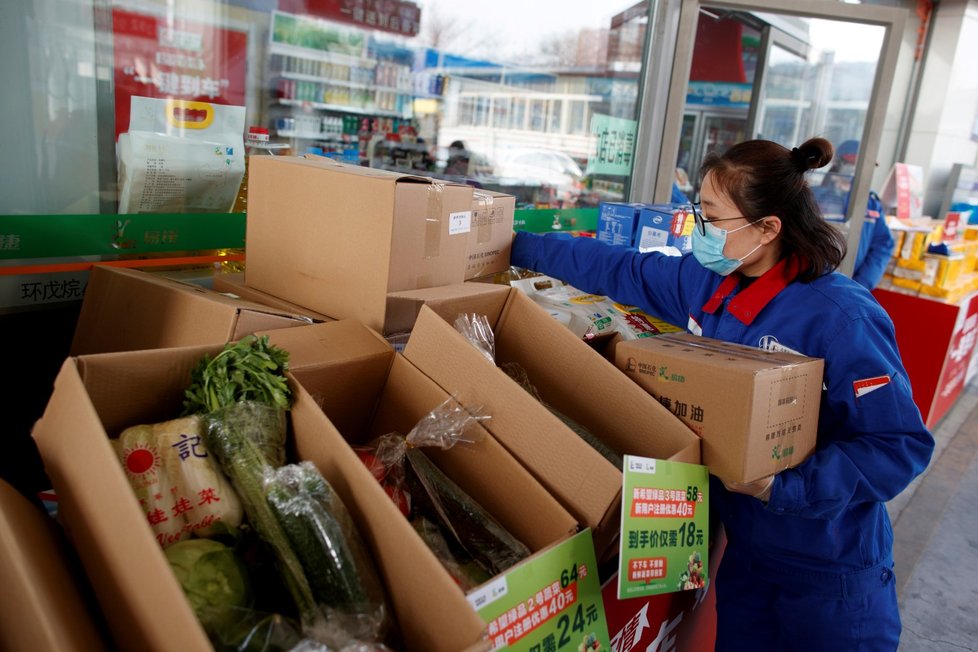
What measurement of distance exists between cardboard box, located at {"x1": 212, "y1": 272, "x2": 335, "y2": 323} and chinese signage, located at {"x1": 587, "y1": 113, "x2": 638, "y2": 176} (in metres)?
2.52

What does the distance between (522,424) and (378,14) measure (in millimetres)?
3853

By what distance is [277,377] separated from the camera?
125cm

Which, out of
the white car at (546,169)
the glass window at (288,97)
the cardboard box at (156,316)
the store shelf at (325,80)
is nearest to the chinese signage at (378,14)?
the glass window at (288,97)

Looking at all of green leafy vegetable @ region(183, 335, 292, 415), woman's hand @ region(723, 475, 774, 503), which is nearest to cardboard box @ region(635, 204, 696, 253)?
woman's hand @ region(723, 475, 774, 503)

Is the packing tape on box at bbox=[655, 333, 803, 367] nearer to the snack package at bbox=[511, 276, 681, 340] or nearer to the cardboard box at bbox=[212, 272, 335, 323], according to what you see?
the snack package at bbox=[511, 276, 681, 340]

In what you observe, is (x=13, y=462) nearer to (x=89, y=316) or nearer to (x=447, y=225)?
(x=89, y=316)

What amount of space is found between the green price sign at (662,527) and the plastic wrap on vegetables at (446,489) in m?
0.19

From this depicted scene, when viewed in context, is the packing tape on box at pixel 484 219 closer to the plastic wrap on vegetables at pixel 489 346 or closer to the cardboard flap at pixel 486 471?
the plastic wrap on vegetables at pixel 489 346

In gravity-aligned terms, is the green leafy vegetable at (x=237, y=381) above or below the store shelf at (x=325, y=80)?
below

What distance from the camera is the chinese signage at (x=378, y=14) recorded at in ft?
13.8

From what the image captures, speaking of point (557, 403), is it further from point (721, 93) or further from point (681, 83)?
point (721, 93)

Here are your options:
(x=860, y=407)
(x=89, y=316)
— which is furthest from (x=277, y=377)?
(x=860, y=407)

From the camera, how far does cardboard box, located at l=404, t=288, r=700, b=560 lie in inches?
49.7

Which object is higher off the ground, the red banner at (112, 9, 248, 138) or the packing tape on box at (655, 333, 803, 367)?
the red banner at (112, 9, 248, 138)
